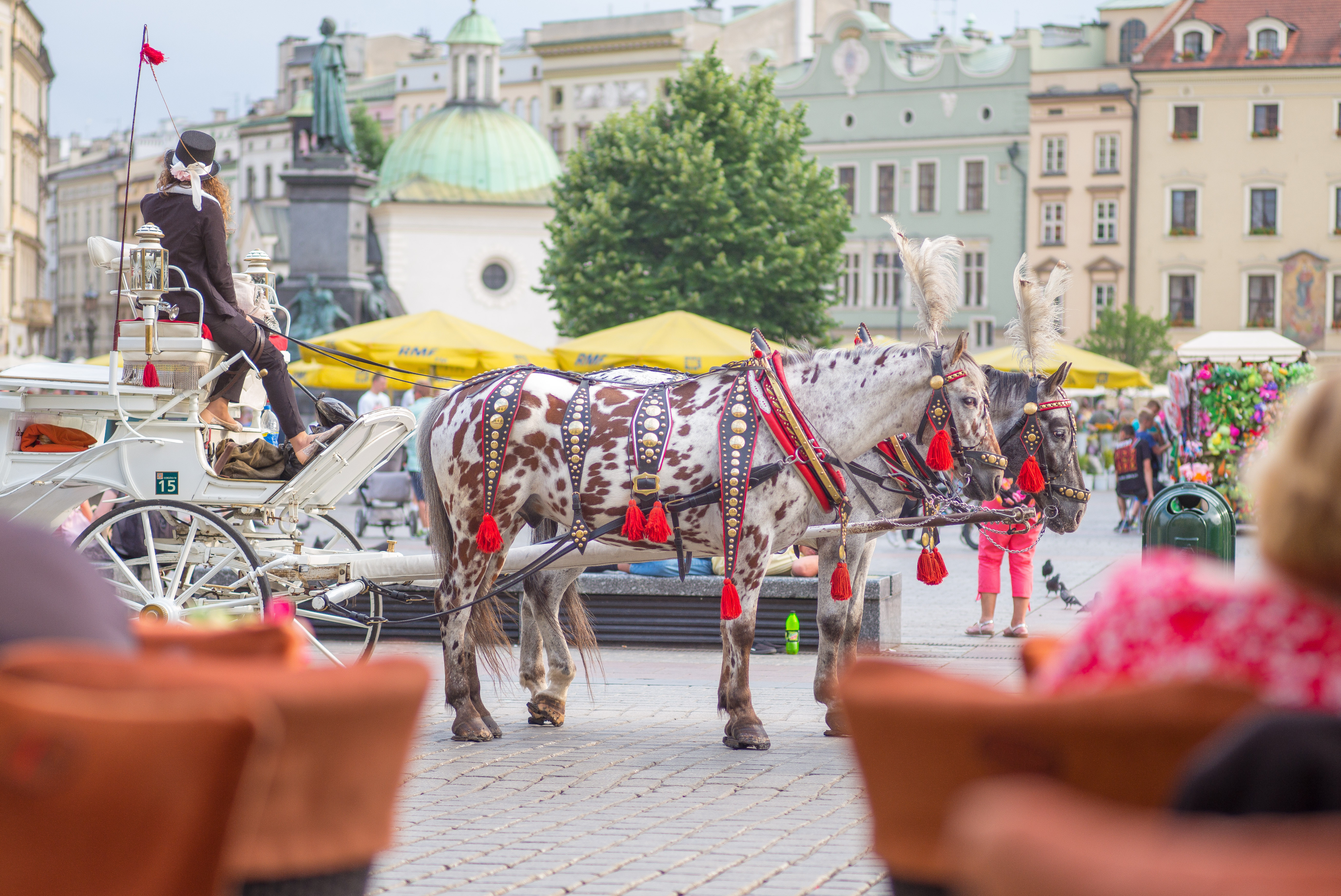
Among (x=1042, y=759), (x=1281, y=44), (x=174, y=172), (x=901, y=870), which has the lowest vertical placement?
(x=901, y=870)

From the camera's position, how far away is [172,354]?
8.24 metres

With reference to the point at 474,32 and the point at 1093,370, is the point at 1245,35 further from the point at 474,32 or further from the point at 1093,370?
the point at 1093,370

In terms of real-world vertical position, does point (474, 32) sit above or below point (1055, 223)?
above

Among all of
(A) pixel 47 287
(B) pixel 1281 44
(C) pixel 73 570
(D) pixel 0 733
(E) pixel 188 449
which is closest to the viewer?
(D) pixel 0 733

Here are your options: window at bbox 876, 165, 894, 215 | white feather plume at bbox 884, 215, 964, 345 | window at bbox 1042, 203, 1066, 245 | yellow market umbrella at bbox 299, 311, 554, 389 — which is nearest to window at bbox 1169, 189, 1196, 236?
window at bbox 1042, 203, 1066, 245

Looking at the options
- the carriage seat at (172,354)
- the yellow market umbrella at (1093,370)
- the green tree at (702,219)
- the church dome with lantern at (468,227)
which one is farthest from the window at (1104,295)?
the carriage seat at (172,354)

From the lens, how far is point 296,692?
2.65m

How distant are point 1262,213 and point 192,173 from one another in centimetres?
5928

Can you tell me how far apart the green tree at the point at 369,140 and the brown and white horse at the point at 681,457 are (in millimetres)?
73044

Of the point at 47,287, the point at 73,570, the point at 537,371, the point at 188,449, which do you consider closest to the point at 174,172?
the point at 188,449

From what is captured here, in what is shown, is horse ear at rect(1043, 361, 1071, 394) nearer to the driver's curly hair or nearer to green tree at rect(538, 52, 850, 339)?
the driver's curly hair

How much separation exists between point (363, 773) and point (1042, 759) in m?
1.11

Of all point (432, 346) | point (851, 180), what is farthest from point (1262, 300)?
point (432, 346)

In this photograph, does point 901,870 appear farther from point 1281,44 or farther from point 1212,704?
point 1281,44
